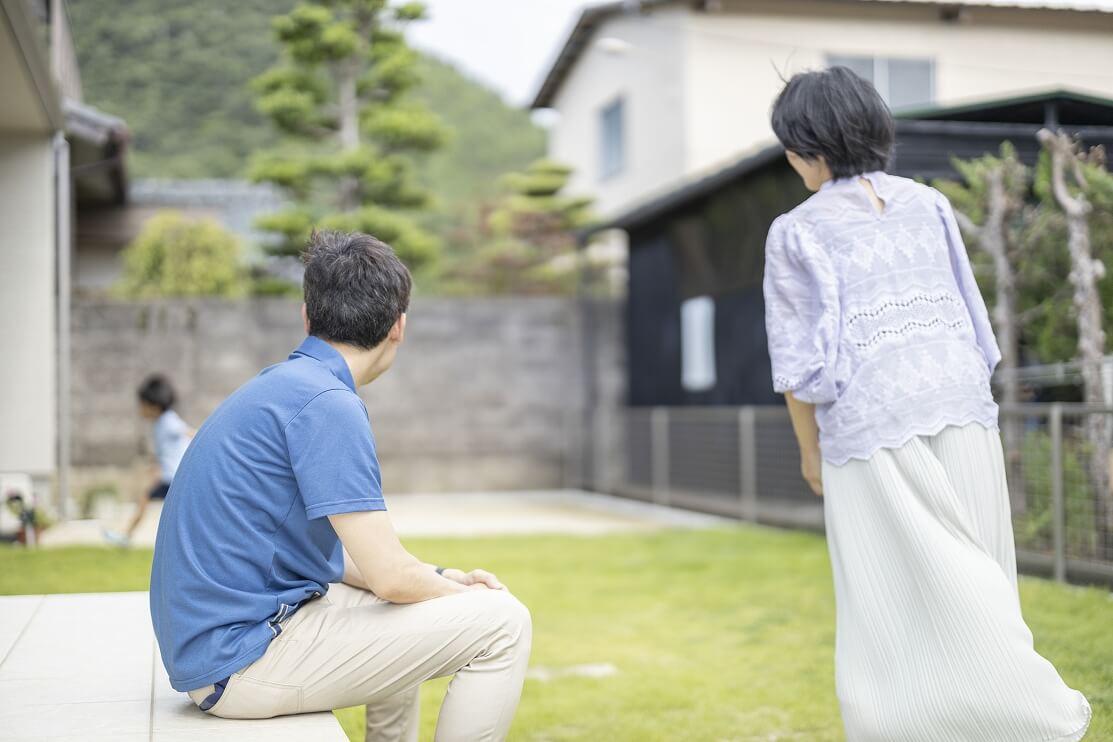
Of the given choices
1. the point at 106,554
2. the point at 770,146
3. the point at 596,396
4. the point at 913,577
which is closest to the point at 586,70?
the point at 596,396

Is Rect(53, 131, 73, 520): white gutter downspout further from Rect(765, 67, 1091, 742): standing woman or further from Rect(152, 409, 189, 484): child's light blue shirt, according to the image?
Rect(765, 67, 1091, 742): standing woman

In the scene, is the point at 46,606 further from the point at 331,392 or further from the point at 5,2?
the point at 5,2

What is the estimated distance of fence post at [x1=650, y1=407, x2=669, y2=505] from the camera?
33.5ft

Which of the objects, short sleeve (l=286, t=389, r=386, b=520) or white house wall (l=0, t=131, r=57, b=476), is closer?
short sleeve (l=286, t=389, r=386, b=520)

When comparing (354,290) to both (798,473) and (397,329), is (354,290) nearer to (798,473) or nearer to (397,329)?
(397,329)

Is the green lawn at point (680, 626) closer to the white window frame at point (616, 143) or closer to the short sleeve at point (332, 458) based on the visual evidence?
the short sleeve at point (332, 458)

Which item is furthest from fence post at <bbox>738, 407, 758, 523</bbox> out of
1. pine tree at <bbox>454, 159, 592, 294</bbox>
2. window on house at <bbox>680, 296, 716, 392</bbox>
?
pine tree at <bbox>454, 159, 592, 294</bbox>

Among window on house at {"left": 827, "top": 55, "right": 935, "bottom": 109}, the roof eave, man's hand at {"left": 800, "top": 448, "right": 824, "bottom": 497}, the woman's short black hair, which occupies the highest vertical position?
window on house at {"left": 827, "top": 55, "right": 935, "bottom": 109}

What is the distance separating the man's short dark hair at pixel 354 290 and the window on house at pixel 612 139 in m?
12.7

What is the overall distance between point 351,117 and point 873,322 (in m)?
12.7

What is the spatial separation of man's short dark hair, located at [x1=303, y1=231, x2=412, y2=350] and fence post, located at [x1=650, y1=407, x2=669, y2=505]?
8.07 metres

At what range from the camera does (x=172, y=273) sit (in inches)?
504

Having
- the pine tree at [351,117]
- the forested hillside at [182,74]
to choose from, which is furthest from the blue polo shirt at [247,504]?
the pine tree at [351,117]

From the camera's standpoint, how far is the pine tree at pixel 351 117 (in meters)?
13.7
